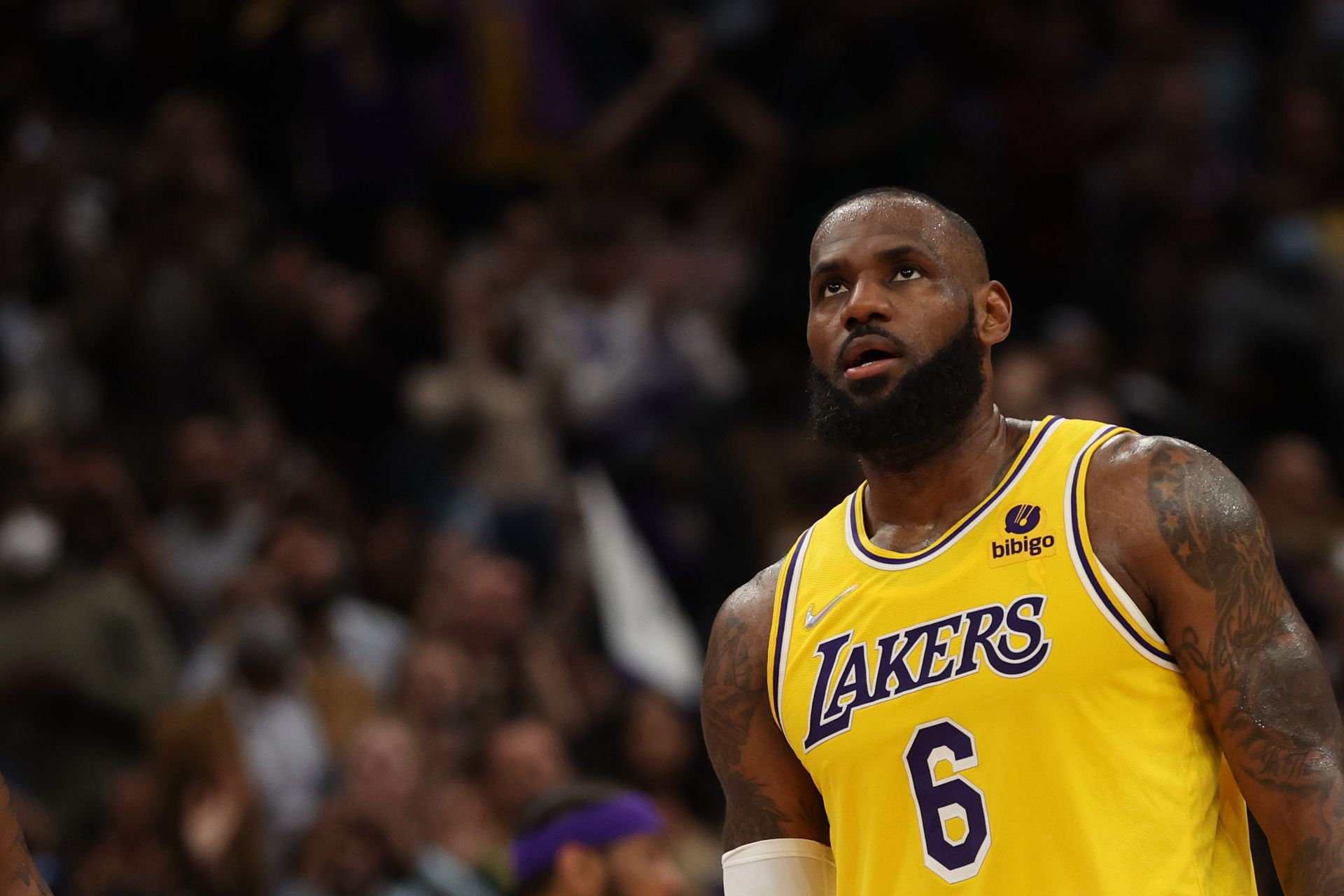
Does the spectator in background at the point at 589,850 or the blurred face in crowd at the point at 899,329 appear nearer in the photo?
the blurred face in crowd at the point at 899,329

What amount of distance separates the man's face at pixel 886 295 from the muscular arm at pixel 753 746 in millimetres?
479

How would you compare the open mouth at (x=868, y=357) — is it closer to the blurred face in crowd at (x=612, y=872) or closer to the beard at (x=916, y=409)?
the beard at (x=916, y=409)

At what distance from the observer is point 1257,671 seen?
3.14 m

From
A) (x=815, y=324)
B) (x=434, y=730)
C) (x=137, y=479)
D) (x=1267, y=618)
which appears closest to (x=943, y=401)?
(x=815, y=324)

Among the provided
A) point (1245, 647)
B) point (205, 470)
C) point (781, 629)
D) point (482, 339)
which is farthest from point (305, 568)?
point (1245, 647)

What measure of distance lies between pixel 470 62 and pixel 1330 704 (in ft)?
28.7

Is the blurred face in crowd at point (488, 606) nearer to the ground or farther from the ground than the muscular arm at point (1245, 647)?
nearer to the ground

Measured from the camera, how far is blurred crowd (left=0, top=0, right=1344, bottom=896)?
7.77 m

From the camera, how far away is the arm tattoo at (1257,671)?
3.10 metres

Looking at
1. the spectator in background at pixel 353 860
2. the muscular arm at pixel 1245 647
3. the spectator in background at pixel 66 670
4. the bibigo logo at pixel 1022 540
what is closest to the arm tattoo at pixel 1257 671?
the muscular arm at pixel 1245 647

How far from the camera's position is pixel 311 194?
1089 centimetres

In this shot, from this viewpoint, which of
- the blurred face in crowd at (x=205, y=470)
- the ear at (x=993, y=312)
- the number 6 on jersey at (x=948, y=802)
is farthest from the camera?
the blurred face in crowd at (x=205, y=470)

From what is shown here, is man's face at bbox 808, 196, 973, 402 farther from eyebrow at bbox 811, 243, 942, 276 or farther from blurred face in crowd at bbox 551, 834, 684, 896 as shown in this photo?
blurred face in crowd at bbox 551, 834, 684, 896

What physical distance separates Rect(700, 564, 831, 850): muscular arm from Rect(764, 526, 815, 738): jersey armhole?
0.02 metres
